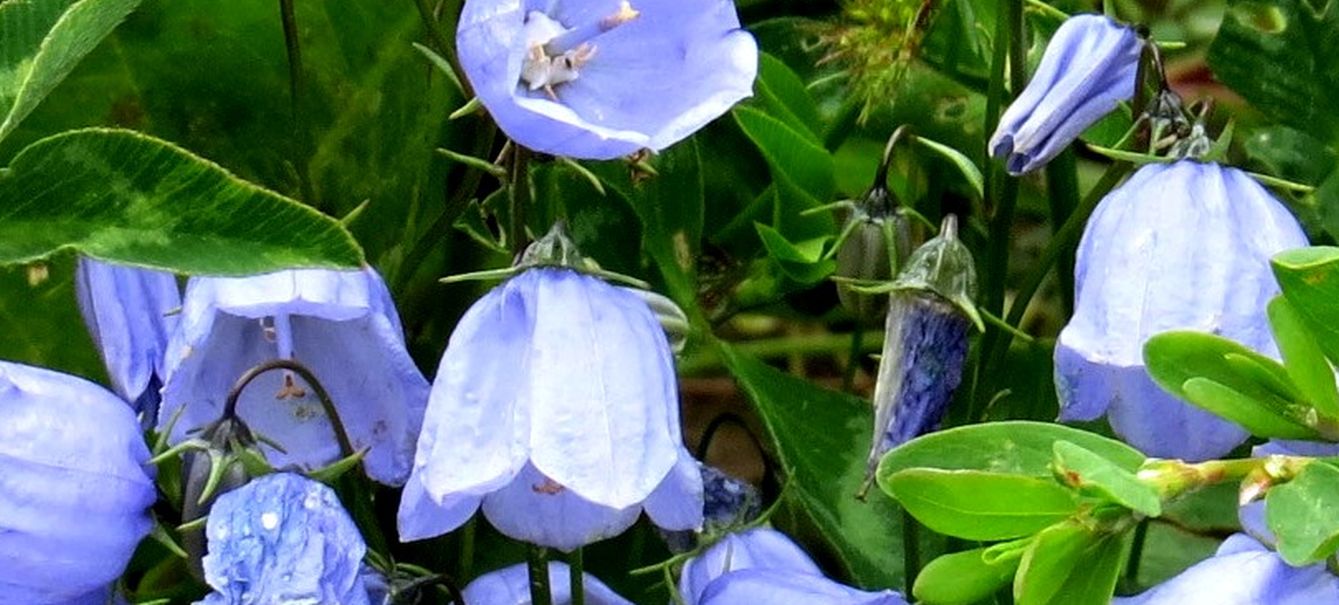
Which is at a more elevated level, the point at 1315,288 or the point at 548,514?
the point at 1315,288

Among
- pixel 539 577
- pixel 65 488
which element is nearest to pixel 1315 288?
pixel 539 577

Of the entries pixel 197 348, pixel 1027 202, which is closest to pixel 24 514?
pixel 197 348

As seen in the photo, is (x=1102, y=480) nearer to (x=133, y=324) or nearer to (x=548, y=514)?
(x=548, y=514)

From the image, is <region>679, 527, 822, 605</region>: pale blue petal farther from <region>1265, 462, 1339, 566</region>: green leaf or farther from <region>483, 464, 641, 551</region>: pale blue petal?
<region>1265, 462, 1339, 566</region>: green leaf

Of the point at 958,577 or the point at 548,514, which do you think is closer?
the point at 958,577

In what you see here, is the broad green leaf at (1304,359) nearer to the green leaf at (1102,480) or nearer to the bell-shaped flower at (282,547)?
the green leaf at (1102,480)

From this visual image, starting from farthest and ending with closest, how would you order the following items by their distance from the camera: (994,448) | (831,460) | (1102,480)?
(831,460), (994,448), (1102,480)

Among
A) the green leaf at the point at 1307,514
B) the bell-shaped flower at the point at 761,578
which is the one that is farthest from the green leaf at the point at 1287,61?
the green leaf at the point at 1307,514
